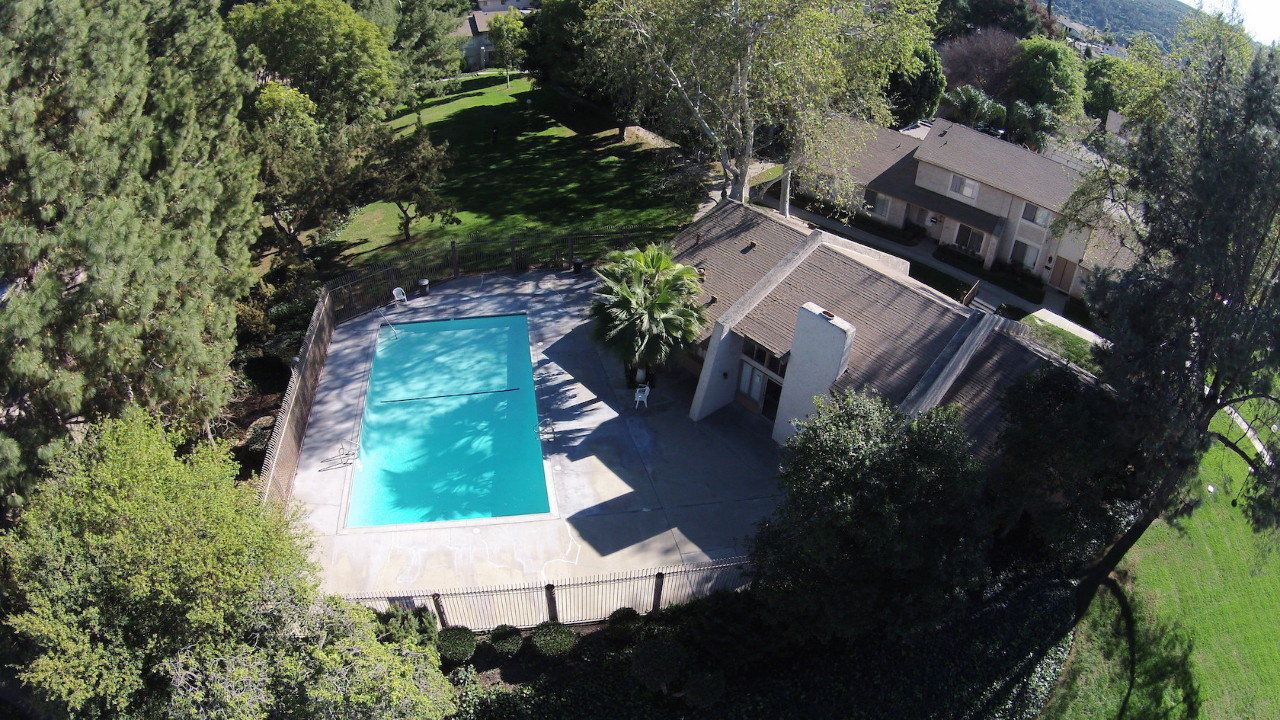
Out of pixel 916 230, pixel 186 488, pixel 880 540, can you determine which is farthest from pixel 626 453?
pixel 916 230

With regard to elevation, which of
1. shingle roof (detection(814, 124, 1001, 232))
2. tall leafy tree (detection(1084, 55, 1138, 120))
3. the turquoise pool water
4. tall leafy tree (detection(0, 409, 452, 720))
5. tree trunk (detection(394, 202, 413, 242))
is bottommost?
the turquoise pool water

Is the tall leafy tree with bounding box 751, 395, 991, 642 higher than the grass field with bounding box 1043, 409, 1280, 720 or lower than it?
higher

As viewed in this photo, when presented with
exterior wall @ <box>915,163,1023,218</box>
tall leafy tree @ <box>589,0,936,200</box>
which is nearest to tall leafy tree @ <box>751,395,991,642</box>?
tall leafy tree @ <box>589,0,936,200</box>

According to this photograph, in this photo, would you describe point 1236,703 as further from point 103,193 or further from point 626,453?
point 103,193

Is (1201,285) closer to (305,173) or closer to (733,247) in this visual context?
(733,247)

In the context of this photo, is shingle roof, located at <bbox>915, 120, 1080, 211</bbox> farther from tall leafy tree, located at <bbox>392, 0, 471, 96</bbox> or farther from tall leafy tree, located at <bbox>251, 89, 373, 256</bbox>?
tall leafy tree, located at <bbox>392, 0, 471, 96</bbox>

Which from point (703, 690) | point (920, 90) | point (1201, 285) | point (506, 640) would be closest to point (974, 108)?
point (920, 90)
